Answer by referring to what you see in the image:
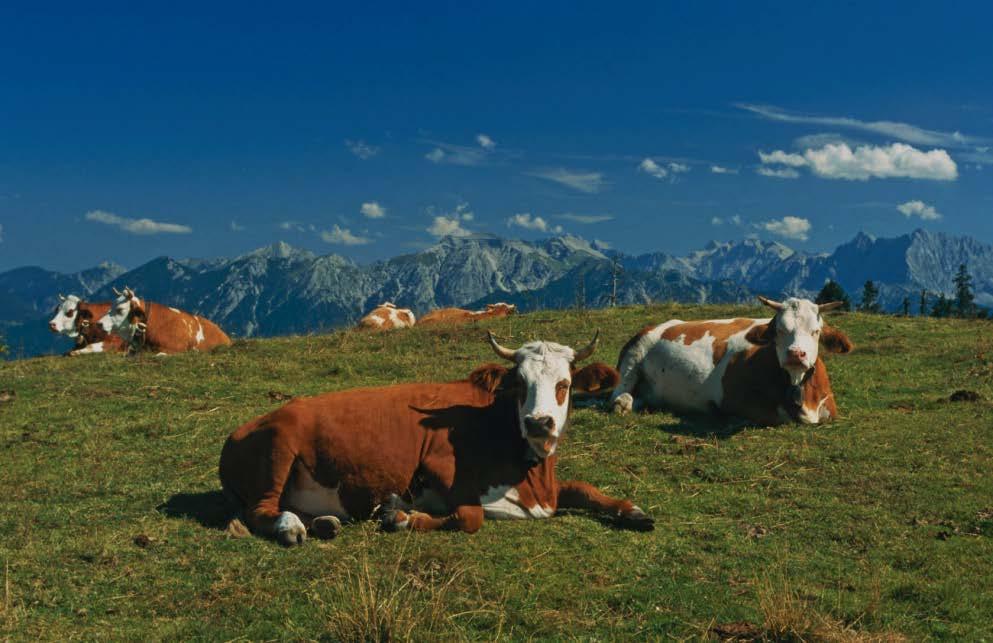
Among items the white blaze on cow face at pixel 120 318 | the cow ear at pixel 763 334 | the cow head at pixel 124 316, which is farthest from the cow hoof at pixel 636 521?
the white blaze on cow face at pixel 120 318

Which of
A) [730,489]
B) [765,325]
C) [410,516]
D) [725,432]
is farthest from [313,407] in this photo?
[765,325]

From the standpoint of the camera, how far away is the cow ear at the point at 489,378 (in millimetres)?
8984

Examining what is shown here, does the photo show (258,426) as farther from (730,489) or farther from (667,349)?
(667,349)

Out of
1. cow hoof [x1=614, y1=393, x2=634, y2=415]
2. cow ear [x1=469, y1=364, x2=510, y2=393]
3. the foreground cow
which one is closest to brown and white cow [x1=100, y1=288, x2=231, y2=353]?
the foreground cow

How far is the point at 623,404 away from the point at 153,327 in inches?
623

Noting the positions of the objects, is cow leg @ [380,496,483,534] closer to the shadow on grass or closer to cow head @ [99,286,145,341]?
the shadow on grass

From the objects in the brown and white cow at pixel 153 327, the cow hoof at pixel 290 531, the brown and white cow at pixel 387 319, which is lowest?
the cow hoof at pixel 290 531

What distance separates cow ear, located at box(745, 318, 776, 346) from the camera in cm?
1307

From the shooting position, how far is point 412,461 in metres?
8.19

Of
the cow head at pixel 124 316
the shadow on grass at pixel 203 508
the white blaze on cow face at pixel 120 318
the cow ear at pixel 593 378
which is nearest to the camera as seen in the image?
the shadow on grass at pixel 203 508

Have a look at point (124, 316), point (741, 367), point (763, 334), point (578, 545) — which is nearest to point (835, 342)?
point (763, 334)

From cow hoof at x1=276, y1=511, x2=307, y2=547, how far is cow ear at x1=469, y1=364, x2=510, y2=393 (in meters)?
2.57

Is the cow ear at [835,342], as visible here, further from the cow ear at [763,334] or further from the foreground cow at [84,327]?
the foreground cow at [84,327]

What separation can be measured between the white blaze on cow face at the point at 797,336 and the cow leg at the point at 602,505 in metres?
5.00
